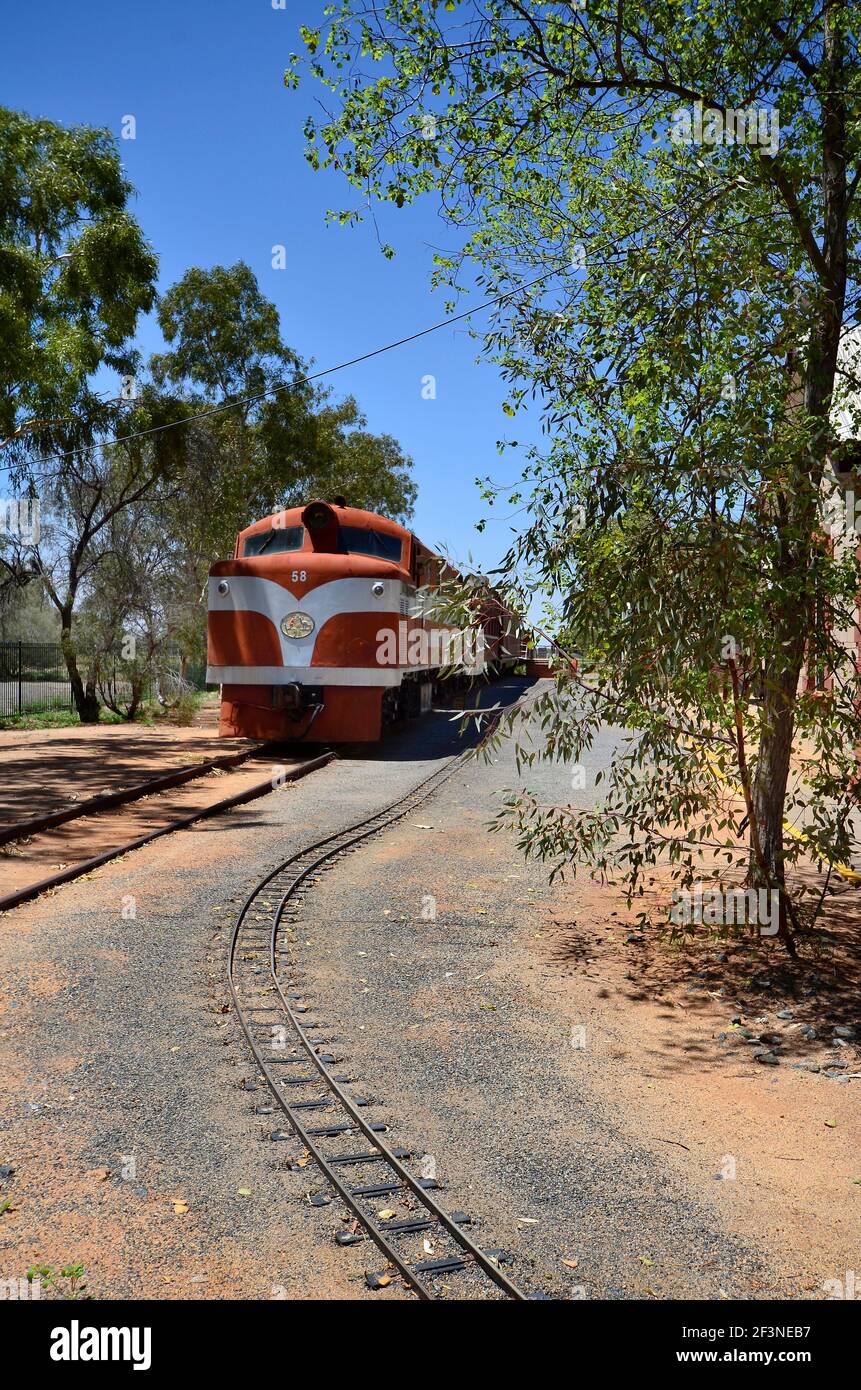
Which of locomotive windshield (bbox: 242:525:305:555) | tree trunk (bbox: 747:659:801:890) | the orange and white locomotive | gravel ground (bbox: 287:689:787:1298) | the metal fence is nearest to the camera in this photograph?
gravel ground (bbox: 287:689:787:1298)

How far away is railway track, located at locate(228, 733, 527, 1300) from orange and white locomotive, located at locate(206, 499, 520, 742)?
8.93 m

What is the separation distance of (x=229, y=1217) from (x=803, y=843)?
14.9 feet

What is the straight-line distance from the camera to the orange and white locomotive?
16.9 m

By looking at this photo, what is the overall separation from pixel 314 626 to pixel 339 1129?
498 inches

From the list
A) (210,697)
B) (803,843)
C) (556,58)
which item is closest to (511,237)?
(556,58)

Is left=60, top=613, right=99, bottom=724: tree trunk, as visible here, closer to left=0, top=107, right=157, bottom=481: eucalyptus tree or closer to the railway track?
left=0, top=107, right=157, bottom=481: eucalyptus tree

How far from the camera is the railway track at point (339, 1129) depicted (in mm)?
3656

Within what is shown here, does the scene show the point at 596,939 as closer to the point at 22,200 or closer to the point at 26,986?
the point at 26,986

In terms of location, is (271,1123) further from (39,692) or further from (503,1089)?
(39,692)

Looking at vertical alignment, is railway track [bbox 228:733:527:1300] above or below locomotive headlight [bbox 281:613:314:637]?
below

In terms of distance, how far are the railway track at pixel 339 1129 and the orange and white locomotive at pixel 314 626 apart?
29.3 feet

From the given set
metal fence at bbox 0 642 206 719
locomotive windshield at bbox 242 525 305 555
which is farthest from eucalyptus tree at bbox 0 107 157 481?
metal fence at bbox 0 642 206 719

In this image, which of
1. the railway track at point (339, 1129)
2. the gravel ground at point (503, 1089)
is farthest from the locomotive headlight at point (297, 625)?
the railway track at point (339, 1129)

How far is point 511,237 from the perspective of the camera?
338 inches
